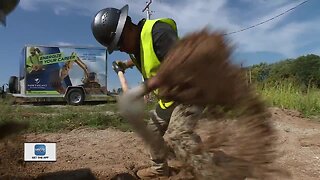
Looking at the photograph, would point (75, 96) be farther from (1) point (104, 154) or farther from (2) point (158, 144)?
(2) point (158, 144)

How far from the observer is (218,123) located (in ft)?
8.16

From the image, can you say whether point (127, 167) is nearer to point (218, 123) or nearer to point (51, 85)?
point (218, 123)

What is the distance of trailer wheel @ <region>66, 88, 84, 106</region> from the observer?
21.9 metres

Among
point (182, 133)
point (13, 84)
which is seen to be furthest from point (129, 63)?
point (13, 84)

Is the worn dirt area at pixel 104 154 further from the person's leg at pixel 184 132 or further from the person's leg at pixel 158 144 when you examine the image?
the person's leg at pixel 184 132

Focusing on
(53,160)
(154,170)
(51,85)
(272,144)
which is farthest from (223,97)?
(51,85)

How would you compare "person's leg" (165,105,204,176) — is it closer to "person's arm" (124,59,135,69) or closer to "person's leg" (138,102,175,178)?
"person's leg" (138,102,175,178)

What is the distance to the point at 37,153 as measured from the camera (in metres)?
6.14

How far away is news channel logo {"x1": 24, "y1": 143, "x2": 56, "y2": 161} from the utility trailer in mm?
14721

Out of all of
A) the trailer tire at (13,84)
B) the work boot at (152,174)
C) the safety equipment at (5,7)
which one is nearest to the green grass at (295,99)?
the work boot at (152,174)

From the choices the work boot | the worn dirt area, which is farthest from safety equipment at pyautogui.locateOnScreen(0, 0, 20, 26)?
the worn dirt area

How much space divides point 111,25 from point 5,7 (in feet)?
2.57

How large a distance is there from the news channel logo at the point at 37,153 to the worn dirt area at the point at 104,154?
0.28ft

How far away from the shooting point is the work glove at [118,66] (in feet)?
12.6
